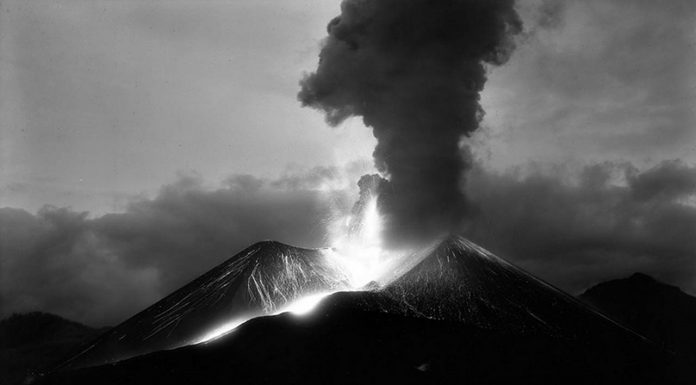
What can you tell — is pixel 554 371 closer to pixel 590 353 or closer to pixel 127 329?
pixel 590 353

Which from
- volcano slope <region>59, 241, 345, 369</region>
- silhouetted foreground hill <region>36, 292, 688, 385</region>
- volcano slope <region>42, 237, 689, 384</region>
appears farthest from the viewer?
volcano slope <region>59, 241, 345, 369</region>

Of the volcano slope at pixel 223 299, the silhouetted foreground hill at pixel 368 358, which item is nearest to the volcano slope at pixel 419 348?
the silhouetted foreground hill at pixel 368 358

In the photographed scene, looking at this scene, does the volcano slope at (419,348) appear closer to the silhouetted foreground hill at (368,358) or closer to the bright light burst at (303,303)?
the silhouetted foreground hill at (368,358)

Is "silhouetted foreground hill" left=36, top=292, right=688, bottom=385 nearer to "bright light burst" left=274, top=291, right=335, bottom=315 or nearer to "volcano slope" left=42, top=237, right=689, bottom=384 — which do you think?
"volcano slope" left=42, top=237, right=689, bottom=384

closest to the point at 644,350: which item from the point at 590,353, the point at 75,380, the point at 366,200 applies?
the point at 590,353

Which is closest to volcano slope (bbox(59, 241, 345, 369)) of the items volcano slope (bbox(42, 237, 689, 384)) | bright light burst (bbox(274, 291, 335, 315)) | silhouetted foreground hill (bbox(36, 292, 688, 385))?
bright light burst (bbox(274, 291, 335, 315))
